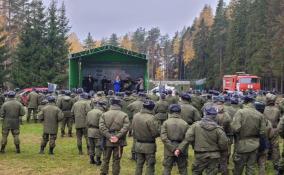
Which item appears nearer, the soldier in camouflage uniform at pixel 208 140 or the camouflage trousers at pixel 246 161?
the soldier in camouflage uniform at pixel 208 140

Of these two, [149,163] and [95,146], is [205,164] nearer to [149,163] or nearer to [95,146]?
[149,163]

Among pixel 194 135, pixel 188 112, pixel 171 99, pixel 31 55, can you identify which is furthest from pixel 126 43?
pixel 194 135

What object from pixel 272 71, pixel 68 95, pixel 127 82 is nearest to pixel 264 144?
pixel 68 95

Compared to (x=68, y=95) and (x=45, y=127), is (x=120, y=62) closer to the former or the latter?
(x=68, y=95)

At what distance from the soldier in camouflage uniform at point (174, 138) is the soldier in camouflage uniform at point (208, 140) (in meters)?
0.59

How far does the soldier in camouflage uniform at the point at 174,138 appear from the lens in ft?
34.7

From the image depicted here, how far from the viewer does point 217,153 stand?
389 inches

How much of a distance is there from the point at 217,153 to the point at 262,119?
1763mm

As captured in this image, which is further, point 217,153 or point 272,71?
point 272,71

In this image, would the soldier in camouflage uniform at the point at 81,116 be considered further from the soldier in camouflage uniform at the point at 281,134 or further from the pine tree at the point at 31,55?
the pine tree at the point at 31,55

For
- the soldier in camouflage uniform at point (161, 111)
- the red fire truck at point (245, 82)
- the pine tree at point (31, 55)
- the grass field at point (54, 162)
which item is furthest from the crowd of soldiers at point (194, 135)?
the red fire truck at point (245, 82)

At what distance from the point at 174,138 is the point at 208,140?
3.47 feet

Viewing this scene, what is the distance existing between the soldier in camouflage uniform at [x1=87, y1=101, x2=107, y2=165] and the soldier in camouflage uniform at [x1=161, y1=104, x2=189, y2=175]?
345 centimetres

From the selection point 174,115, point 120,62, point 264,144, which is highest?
point 120,62
